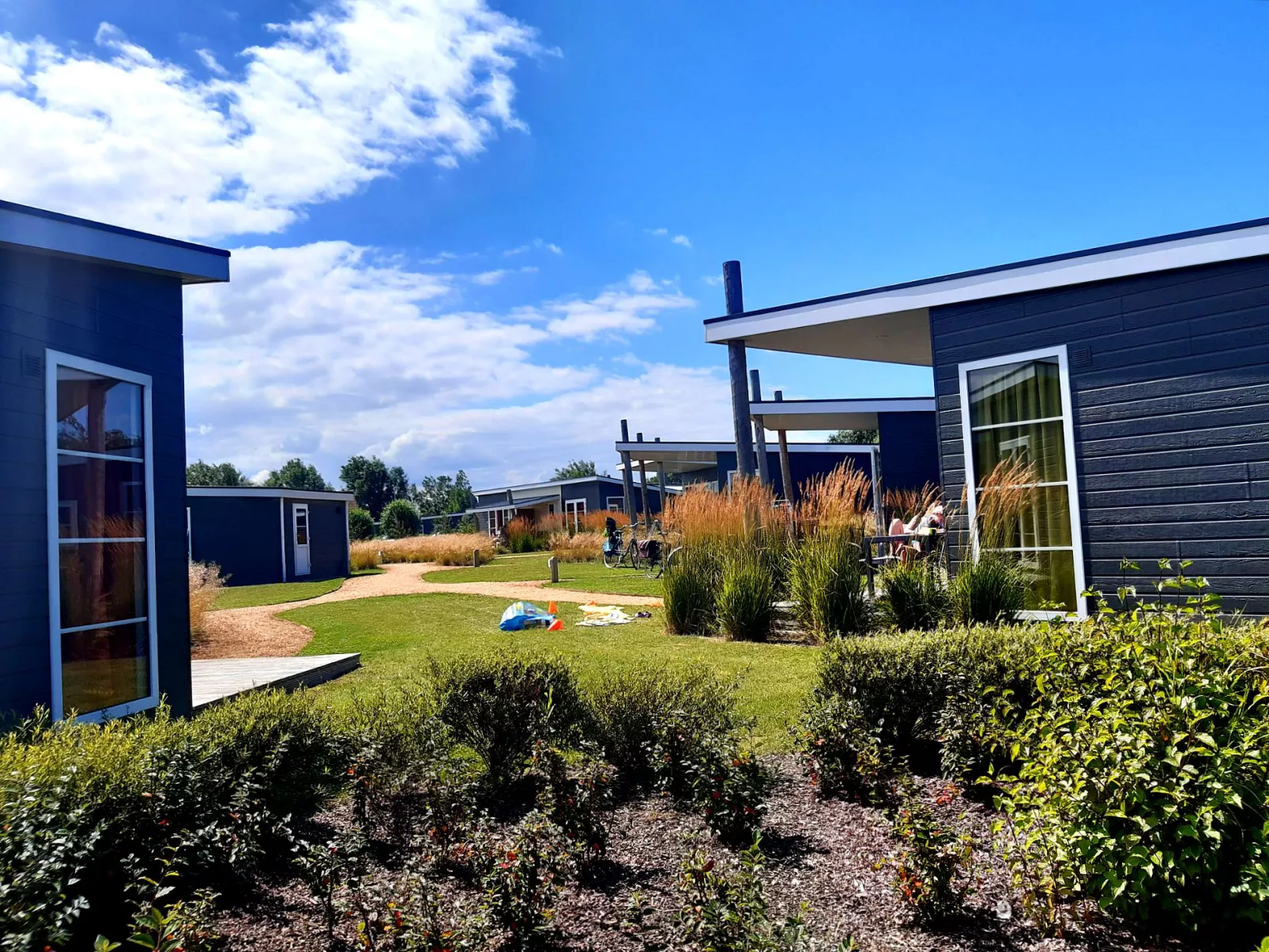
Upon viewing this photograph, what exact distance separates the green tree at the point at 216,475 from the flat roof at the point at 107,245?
64622 millimetres

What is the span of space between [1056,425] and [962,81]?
2.95 metres

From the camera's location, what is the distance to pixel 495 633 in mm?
8867

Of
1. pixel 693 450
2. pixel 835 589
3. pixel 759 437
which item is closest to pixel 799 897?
pixel 835 589

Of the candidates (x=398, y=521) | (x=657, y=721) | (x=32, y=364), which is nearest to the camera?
(x=657, y=721)

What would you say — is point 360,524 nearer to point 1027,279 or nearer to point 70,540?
point 70,540

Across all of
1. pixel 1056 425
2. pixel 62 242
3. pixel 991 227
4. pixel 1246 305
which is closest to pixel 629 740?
pixel 62 242

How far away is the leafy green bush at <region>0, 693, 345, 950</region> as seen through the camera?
215cm

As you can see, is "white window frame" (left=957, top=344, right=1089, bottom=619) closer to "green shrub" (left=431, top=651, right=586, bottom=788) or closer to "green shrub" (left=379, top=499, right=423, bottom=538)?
"green shrub" (left=431, top=651, right=586, bottom=788)

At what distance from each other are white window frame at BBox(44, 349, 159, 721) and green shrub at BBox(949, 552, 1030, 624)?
17.4 ft

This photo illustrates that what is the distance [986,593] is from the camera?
18.9ft

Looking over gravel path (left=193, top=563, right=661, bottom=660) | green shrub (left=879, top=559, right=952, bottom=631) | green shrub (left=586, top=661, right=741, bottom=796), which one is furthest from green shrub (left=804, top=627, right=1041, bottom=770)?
gravel path (left=193, top=563, right=661, bottom=660)

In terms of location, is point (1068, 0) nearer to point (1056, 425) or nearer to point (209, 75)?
point (1056, 425)

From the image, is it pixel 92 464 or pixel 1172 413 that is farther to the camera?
pixel 1172 413

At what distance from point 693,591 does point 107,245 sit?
17.5 feet
